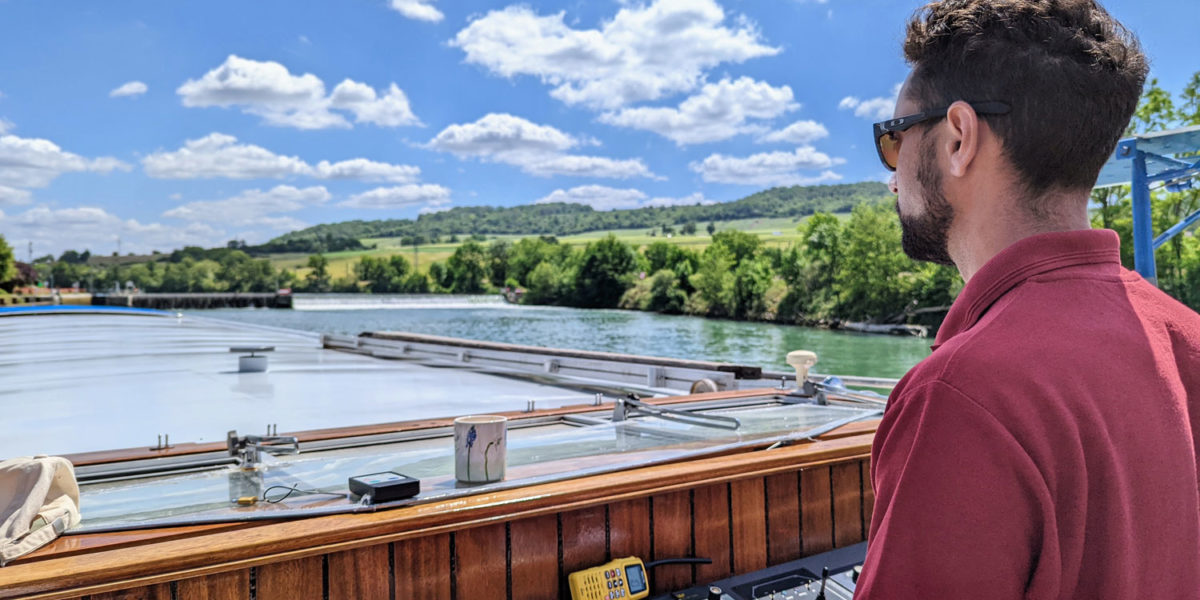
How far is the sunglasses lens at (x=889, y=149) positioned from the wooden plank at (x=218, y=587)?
Answer: 124 centimetres

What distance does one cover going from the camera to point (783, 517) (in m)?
2.12

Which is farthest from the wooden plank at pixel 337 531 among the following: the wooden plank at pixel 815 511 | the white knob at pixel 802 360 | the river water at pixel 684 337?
the river water at pixel 684 337

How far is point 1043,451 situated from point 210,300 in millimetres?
87525

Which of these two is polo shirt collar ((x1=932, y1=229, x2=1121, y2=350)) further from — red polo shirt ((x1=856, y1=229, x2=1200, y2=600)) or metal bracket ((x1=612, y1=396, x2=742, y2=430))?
metal bracket ((x1=612, y1=396, x2=742, y2=430))

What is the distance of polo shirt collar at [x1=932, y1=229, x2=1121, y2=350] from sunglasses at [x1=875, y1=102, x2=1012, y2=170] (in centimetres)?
13

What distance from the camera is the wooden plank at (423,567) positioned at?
1527 mm

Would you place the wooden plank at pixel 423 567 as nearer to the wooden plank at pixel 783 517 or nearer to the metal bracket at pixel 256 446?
the metal bracket at pixel 256 446

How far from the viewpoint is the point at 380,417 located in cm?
419

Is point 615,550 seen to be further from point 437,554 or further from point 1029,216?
point 1029,216

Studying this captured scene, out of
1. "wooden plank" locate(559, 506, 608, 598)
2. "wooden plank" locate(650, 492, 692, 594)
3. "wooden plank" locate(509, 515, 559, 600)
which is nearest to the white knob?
"wooden plank" locate(650, 492, 692, 594)

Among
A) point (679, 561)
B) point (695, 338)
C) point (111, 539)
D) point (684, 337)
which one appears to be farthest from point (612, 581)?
point (684, 337)

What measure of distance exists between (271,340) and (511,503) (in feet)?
28.8

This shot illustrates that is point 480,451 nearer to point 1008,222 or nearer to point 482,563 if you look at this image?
point 482,563

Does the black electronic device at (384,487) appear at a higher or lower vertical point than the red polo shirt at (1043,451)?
lower
